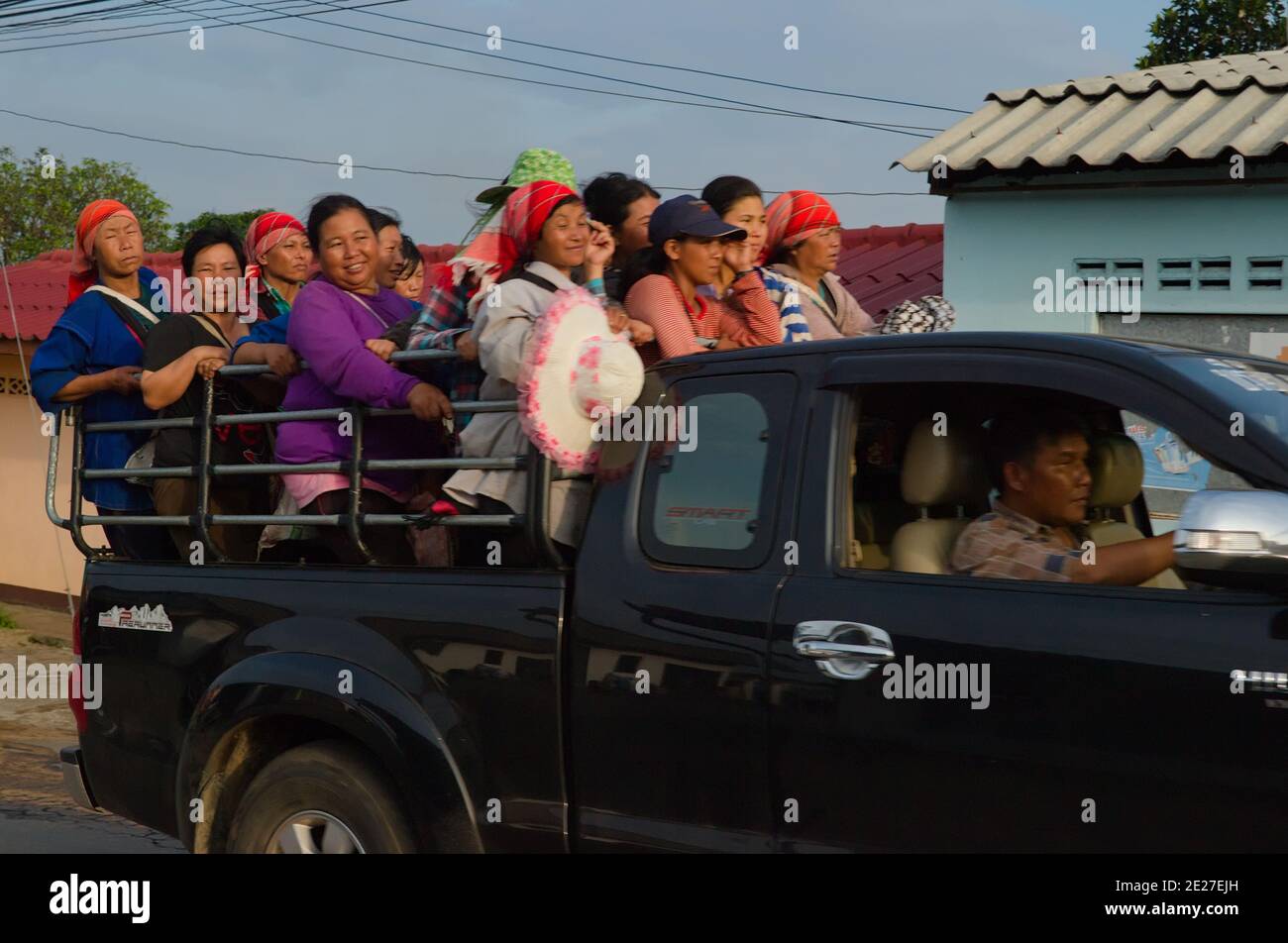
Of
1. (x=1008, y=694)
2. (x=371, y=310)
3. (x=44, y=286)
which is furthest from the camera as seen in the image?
Result: (x=44, y=286)

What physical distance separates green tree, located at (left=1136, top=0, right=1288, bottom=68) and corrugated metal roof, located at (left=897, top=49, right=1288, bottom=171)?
10.1 m

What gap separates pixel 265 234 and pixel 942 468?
3.40 metres

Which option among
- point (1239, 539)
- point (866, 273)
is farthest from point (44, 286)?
point (1239, 539)

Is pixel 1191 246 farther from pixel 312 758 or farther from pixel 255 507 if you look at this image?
pixel 312 758

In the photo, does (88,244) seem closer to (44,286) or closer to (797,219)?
(797,219)

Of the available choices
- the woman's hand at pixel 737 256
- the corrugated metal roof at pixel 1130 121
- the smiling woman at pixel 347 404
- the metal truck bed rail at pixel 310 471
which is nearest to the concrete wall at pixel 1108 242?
the corrugated metal roof at pixel 1130 121

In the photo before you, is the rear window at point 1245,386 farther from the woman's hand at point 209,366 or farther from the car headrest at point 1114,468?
the woman's hand at point 209,366

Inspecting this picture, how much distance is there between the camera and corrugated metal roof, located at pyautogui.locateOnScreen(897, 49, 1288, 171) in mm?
8516

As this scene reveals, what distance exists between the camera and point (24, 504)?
15.0 metres

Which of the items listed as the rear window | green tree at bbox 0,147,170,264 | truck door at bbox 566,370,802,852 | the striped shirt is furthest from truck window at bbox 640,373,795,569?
green tree at bbox 0,147,170,264

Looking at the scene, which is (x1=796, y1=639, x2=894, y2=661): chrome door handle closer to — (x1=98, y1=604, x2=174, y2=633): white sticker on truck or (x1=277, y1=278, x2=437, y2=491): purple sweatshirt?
(x1=277, y1=278, x2=437, y2=491): purple sweatshirt

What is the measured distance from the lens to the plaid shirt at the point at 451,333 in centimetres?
436

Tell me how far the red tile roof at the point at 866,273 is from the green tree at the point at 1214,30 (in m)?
9.73
